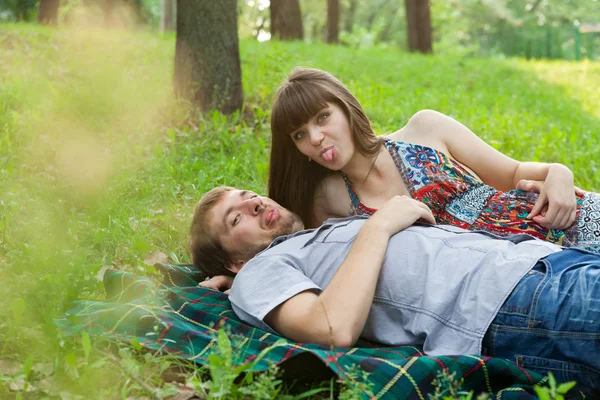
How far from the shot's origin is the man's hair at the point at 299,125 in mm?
3352

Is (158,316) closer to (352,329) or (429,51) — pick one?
(352,329)

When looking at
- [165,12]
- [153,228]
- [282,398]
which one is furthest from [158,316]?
[165,12]

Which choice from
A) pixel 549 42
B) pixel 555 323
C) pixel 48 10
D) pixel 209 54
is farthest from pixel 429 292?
pixel 549 42

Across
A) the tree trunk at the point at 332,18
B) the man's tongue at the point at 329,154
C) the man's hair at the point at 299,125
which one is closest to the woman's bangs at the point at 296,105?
the man's hair at the point at 299,125

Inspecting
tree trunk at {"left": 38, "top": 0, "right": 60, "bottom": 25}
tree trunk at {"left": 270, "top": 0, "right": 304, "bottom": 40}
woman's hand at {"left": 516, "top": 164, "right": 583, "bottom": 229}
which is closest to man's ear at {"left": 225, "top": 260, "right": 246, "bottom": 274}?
woman's hand at {"left": 516, "top": 164, "right": 583, "bottom": 229}

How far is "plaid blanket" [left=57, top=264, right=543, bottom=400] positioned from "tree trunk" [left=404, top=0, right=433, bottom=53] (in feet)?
48.5

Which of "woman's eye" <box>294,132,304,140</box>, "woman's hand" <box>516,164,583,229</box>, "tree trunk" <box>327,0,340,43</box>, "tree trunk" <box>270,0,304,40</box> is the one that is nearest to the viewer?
"woman's hand" <box>516,164,583,229</box>

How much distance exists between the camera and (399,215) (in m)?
2.90

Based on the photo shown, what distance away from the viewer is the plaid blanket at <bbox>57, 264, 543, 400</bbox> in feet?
7.78

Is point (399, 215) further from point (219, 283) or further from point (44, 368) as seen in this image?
point (44, 368)

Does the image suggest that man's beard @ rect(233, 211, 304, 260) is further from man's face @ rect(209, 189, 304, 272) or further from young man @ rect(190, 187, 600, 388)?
young man @ rect(190, 187, 600, 388)

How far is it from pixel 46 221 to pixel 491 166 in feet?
9.41

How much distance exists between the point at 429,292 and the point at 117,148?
13.1 feet

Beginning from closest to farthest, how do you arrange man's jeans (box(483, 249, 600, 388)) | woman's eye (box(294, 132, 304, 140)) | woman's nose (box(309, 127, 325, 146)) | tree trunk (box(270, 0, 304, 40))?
1. man's jeans (box(483, 249, 600, 388))
2. woman's nose (box(309, 127, 325, 146))
3. woman's eye (box(294, 132, 304, 140))
4. tree trunk (box(270, 0, 304, 40))
